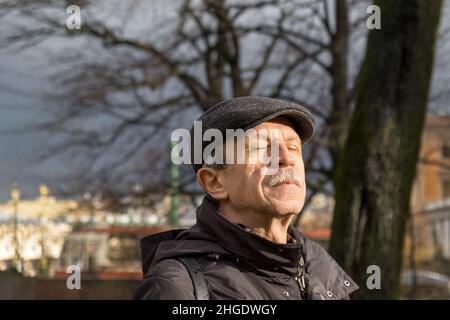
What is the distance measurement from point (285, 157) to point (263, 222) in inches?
8.6

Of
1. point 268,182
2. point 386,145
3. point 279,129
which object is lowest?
point 268,182

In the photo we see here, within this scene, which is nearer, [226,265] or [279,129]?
[226,265]

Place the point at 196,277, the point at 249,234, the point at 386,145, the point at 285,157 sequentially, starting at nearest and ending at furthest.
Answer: the point at 196,277 → the point at 249,234 → the point at 285,157 → the point at 386,145

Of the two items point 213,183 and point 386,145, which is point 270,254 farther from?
point 386,145

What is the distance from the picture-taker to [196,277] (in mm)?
2734

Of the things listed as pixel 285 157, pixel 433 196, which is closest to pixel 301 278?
pixel 285 157

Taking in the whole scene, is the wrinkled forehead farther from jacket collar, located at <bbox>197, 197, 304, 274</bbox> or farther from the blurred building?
the blurred building

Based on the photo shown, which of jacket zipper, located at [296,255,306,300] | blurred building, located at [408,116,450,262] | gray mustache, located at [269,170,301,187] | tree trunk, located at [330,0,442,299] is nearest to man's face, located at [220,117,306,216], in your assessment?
gray mustache, located at [269,170,301,187]

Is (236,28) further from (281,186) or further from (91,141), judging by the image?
(281,186)

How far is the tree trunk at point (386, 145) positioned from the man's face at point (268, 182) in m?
4.87

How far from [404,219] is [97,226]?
11356 mm

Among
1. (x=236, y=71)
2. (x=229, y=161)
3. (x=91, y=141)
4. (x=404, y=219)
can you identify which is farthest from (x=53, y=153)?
(x=229, y=161)
